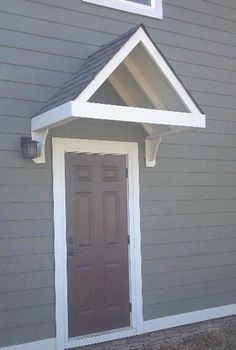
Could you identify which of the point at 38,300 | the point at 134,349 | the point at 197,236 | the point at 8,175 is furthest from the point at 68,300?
the point at 197,236

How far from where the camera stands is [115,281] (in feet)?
18.6

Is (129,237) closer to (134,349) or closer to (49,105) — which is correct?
(134,349)

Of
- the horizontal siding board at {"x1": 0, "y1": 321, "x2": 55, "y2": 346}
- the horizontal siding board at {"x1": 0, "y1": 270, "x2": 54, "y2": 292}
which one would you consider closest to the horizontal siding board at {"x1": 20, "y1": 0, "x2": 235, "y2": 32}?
the horizontal siding board at {"x1": 0, "y1": 270, "x2": 54, "y2": 292}

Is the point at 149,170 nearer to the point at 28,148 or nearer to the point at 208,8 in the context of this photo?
the point at 28,148

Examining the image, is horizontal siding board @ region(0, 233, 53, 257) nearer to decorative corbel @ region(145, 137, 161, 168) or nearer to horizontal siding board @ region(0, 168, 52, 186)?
horizontal siding board @ region(0, 168, 52, 186)

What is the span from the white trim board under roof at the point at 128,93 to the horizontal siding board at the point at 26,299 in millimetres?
1327

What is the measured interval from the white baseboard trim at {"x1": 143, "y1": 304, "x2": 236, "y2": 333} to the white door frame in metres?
0.18

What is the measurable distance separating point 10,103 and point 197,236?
2894 millimetres

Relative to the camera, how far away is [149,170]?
5973 millimetres

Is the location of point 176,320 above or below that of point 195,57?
below

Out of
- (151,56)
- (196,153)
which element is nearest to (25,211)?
(151,56)

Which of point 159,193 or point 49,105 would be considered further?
point 159,193

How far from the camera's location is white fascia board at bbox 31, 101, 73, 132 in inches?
173

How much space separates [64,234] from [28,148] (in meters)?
0.99
